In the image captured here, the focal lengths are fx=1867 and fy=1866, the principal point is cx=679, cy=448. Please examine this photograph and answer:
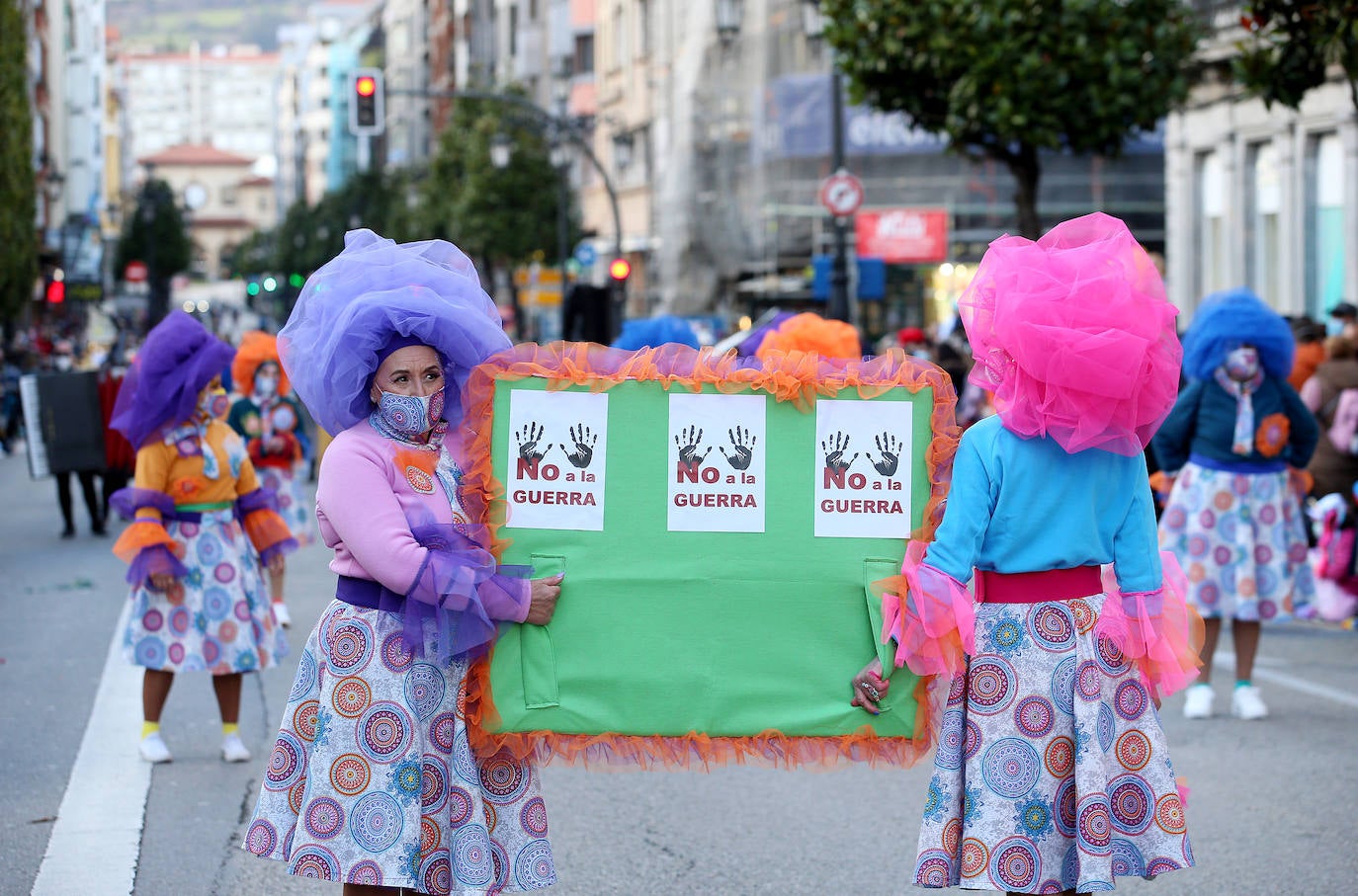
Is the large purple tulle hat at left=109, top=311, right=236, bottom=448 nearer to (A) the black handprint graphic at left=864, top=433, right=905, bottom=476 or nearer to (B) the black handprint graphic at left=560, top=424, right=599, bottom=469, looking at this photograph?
(B) the black handprint graphic at left=560, top=424, right=599, bottom=469

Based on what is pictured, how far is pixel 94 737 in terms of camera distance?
27.5 ft

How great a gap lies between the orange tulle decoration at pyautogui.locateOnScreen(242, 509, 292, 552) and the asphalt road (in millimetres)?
918

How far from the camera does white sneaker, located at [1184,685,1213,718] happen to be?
8750mm

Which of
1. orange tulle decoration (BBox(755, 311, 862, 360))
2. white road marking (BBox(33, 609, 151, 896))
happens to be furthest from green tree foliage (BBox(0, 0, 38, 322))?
orange tulle decoration (BBox(755, 311, 862, 360))

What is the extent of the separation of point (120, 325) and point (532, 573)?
74.4 ft

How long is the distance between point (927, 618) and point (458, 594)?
1.04 m

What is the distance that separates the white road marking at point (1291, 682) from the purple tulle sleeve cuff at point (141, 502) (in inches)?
225

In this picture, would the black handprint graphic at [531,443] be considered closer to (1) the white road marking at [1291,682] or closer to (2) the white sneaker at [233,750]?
(2) the white sneaker at [233,750]

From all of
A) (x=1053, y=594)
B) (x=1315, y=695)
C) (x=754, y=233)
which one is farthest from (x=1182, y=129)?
(x=1053, y=594)

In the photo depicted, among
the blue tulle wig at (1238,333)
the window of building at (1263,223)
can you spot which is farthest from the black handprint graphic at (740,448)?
the window of building at (1263,223)

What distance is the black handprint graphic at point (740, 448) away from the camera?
14.0ft

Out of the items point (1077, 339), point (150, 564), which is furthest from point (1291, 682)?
point (1077, 339)

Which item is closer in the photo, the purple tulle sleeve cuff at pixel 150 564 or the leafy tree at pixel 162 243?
the purple tulle sleeve cuff at pixel 150 564

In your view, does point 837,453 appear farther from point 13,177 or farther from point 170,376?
point 13,177
